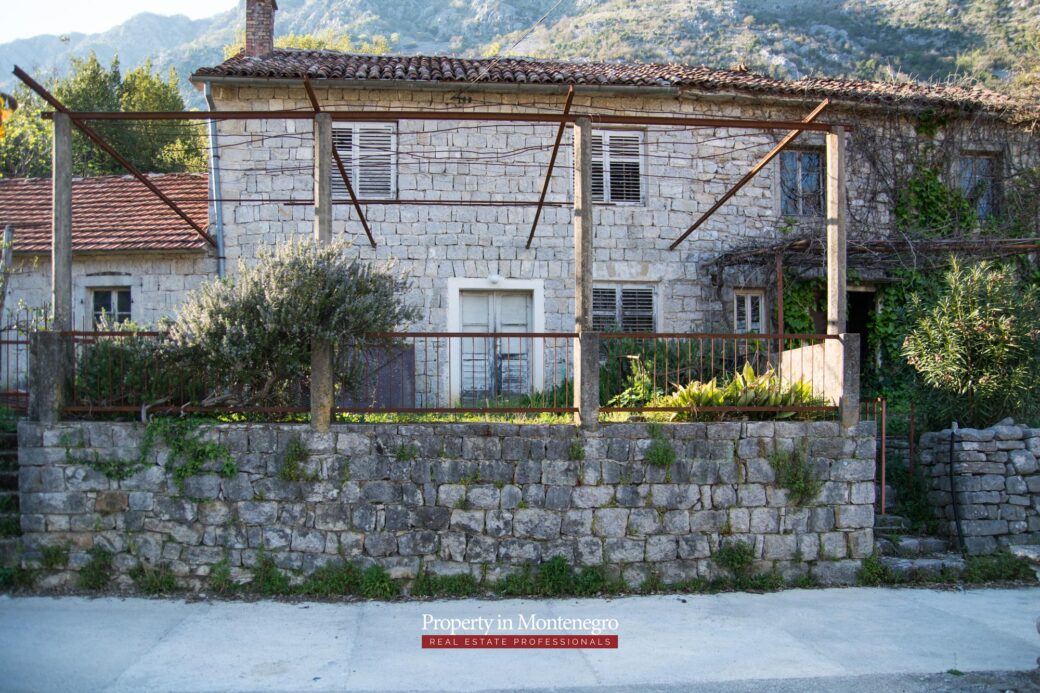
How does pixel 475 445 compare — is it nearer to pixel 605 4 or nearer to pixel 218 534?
pixel 218 534

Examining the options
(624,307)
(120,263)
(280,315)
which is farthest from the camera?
(624,307)

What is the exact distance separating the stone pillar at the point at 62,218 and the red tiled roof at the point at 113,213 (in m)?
3.71

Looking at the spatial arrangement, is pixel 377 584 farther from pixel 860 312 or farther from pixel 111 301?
pixel 860 312

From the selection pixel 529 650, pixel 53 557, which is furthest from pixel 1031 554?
pixel 53 557

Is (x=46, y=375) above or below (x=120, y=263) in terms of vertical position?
below

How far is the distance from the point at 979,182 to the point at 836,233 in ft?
25.0

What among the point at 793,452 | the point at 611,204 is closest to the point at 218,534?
the point at 793,452

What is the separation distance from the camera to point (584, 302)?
7.41 m

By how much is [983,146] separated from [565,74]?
7.61m

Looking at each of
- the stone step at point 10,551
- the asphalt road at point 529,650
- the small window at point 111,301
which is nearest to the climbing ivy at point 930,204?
the asphalt road at point 529,650

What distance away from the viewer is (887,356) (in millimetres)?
13000

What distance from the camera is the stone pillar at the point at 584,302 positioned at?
23.6 feet

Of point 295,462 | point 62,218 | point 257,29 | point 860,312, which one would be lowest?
point 295,462

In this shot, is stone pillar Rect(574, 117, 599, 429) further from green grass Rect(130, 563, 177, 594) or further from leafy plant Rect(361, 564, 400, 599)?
green grass Rect(130, 563, 177, 594)
